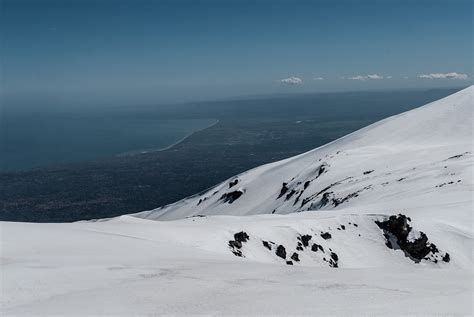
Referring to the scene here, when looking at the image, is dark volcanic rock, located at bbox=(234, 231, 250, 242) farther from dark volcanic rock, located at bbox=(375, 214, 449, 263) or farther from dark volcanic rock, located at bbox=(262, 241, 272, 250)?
dark volcanic rock, located at bbox=(375, 214, 449, 263)

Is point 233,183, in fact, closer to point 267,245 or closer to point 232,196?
point 232,196

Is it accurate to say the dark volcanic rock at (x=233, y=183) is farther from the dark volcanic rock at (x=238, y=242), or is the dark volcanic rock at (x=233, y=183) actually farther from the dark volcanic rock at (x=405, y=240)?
the dark volcanic rock at (x=238, y=242)

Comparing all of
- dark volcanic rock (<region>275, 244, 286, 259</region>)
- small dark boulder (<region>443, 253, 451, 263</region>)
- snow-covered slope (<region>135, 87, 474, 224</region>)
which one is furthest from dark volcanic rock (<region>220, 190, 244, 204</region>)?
dark volcanic rock (<region>275, 244, 286, 259</region>)

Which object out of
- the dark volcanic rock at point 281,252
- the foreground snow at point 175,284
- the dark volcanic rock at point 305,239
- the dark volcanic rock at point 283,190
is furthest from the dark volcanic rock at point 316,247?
the dark volcanic rock at point 283,190

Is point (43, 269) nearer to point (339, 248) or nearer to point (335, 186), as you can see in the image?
point (339, 248)

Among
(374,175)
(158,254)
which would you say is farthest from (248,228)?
(374,175)

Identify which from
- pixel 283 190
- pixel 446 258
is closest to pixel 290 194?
pixel 283 190

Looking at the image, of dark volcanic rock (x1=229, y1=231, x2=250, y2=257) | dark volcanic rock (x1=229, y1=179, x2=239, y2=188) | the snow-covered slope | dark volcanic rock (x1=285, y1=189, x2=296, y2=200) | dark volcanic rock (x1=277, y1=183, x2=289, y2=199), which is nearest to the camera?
dark volcanic rock (x1=229, y1=231, x2=250, y2=257)

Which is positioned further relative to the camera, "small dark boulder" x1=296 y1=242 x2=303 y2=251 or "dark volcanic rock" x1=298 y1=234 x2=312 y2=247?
"dark volcanic rock" x1=298 y1=234 x2=312 y2=247
